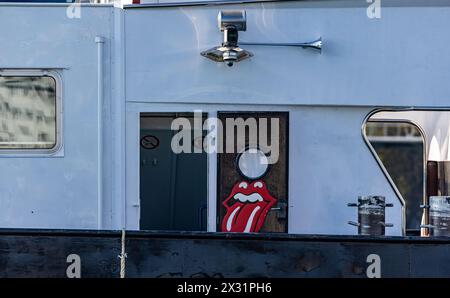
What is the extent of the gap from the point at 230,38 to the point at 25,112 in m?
1.52

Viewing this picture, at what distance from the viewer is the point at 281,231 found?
20.3ft

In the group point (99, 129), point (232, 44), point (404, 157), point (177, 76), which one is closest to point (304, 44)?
point (232, 44)

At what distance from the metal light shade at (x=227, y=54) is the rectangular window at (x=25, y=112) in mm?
1134

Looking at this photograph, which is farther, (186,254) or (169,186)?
(169,186)

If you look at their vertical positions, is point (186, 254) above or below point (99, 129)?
below

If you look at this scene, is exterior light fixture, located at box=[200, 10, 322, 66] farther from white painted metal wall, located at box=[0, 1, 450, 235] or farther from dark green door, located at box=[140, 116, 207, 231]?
dark green door, located at box=[140, 116, 207, 231]

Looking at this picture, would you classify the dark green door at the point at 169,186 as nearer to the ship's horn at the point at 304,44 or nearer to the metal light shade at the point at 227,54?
the metal light shade at the point at 227,54

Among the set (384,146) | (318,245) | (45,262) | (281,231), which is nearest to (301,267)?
(318,245)

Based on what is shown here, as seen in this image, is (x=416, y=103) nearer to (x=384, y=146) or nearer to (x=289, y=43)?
(x=289, y=43)

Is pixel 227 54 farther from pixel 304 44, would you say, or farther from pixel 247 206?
pixel 247 206

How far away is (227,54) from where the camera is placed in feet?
19.6

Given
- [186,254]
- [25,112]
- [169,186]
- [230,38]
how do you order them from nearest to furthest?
[186,254] < [230,38] < [25,112] < [169,186]

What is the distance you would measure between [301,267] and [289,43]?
1632 millimetres
